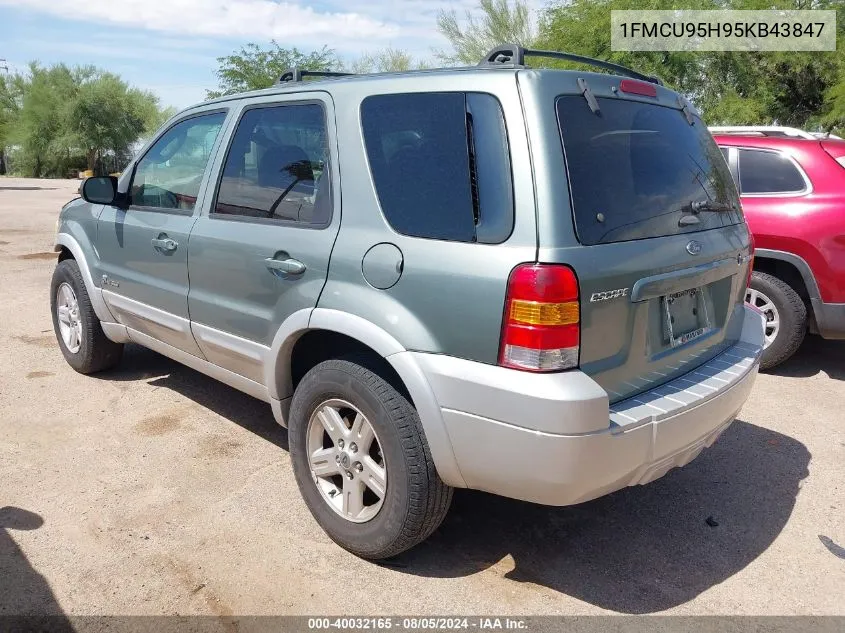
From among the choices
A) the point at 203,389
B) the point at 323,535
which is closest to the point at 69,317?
the point at 203,389

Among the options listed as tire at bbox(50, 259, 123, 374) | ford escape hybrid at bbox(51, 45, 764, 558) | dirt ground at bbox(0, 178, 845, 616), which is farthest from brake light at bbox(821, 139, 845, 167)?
tire at bbox(50, 259, 123, 374)

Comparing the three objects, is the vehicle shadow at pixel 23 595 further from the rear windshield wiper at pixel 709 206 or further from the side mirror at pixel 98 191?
the rear windshield wiper at pixel 709 206

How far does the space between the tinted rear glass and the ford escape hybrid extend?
0.03 ft

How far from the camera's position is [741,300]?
3.40 m

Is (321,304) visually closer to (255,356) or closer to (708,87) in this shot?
(255,356)

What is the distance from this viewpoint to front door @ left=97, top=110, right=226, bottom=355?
3840 millimetres

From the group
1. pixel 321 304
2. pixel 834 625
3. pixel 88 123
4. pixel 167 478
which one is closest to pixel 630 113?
pixel 321 304

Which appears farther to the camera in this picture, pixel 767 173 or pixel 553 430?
pixel 767 173

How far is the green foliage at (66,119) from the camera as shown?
50.2m

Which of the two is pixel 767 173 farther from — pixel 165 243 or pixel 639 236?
pixel 165 243

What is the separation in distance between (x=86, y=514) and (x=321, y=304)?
1.56m

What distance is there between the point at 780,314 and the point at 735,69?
16636mm

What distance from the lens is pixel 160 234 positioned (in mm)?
3957

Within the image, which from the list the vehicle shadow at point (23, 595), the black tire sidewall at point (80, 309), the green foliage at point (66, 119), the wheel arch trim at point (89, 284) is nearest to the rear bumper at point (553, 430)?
the vehicle shadow at point (23, 595)
